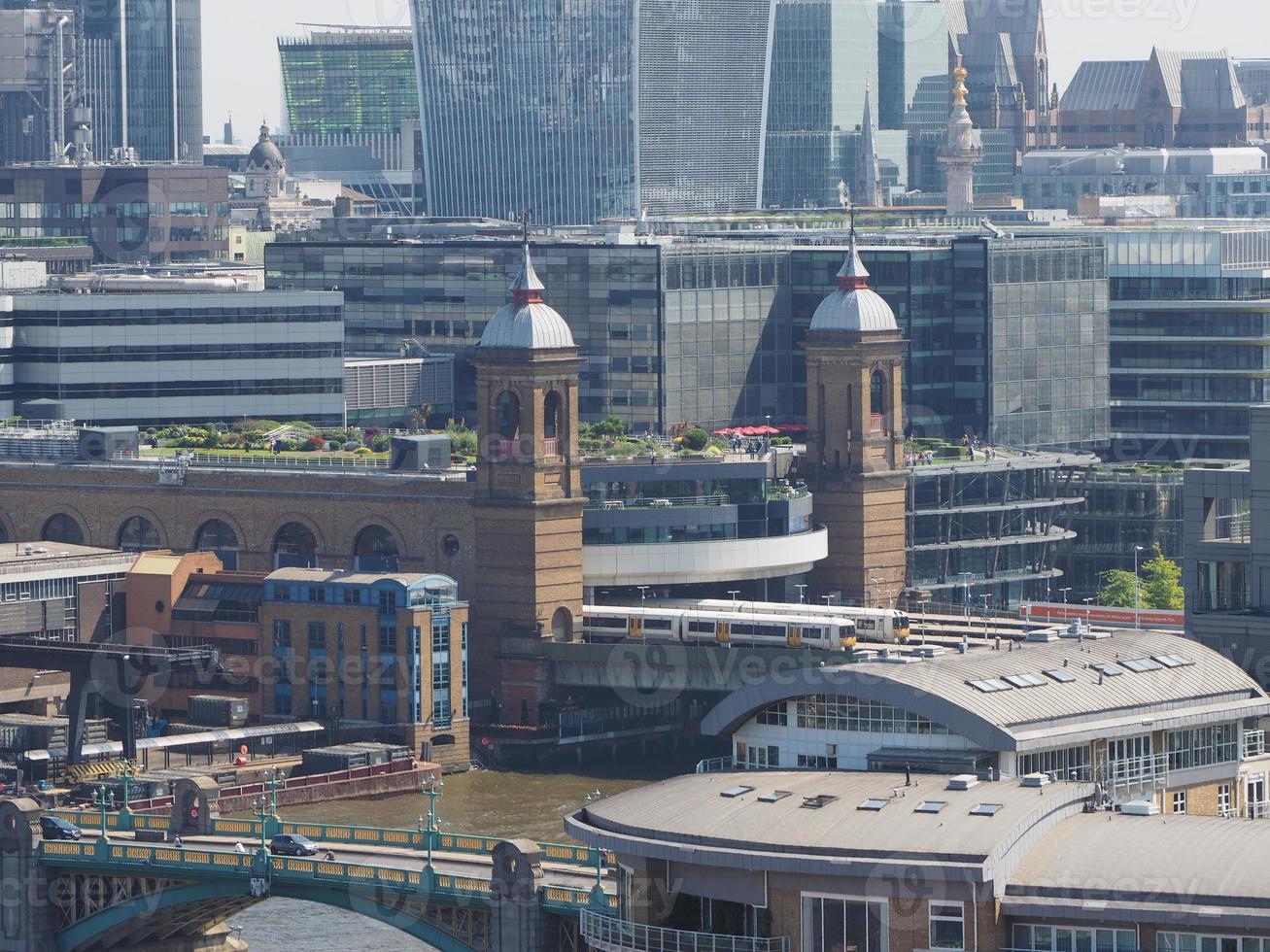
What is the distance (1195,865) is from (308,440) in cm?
9350

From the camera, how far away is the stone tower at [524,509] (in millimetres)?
157125

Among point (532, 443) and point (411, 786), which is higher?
point (532, 443)

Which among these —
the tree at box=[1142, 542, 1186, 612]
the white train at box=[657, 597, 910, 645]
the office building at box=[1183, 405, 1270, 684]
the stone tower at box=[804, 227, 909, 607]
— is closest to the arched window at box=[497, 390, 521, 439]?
the white train at box=[657, 597, 910, 645]

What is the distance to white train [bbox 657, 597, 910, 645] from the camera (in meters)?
151

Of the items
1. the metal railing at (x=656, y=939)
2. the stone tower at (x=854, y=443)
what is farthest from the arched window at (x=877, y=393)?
the metal railing at (x=656, y=939)

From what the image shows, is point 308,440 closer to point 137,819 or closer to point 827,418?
point 827,418

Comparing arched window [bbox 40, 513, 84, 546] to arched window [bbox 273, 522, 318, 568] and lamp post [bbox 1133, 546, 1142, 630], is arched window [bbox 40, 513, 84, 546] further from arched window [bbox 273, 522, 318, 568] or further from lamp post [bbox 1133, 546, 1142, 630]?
lamp post [bbox 1133, 546, 1142, 630]

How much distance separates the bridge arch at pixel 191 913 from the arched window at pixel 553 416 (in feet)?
130

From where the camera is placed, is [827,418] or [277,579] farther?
[827,418]

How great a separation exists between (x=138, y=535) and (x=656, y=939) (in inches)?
3087

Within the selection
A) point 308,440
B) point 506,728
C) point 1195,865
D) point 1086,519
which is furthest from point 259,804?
point 1086,519

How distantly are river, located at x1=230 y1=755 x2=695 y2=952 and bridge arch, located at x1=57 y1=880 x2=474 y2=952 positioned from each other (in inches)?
105

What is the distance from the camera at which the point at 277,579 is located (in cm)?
15662

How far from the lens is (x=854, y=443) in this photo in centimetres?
16925
